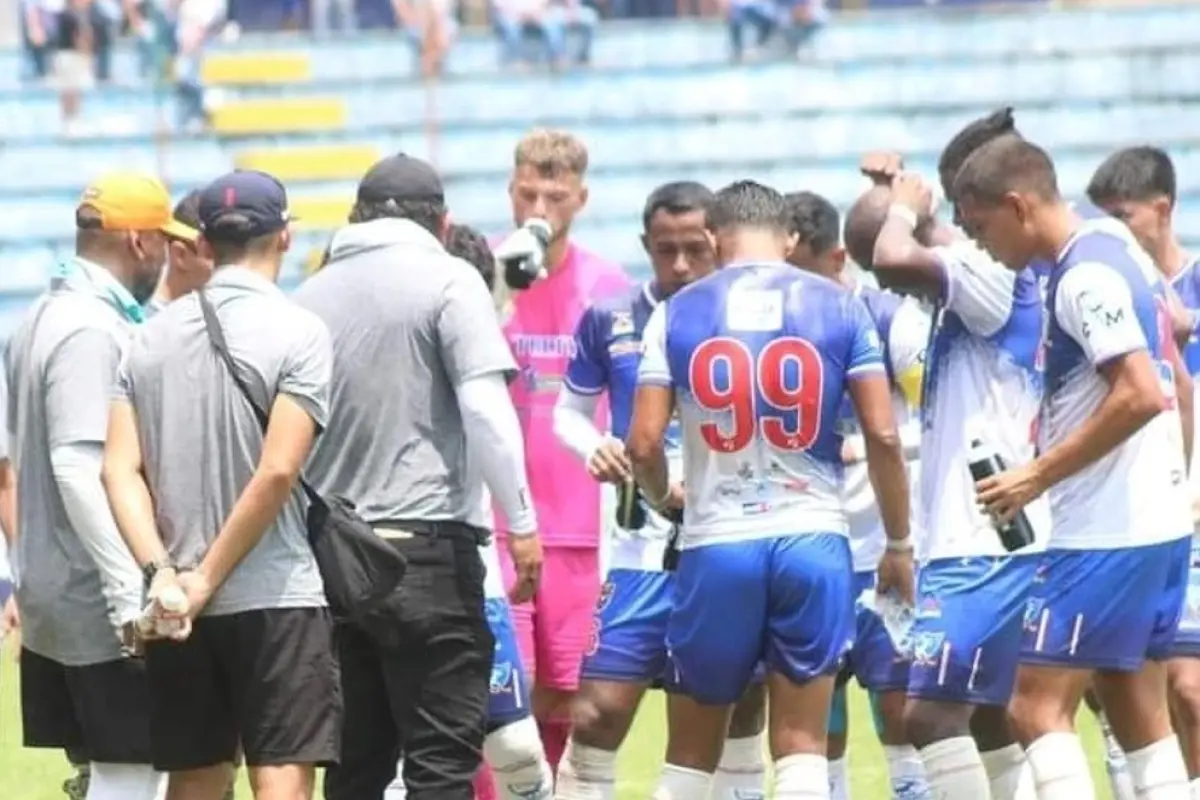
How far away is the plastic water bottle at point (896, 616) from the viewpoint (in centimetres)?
879

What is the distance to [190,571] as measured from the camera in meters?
7.34

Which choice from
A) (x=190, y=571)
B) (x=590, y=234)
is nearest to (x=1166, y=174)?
(x=190, y=571)

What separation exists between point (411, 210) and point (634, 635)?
1.74 m

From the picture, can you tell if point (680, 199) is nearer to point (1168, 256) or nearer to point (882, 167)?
point (882, 167)

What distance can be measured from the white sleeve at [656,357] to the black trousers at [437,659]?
0.71m

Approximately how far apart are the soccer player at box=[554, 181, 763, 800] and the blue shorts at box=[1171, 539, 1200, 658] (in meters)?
1.46

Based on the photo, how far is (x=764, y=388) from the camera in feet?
27.1

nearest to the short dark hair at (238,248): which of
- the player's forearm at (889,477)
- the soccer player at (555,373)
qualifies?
the player's forearm at (889,477)

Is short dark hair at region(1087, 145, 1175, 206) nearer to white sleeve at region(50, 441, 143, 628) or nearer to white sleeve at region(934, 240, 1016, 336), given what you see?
white sleeve at region(934, 240, 1016, 336)

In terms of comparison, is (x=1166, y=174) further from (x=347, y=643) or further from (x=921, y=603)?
(x=347, y=643)

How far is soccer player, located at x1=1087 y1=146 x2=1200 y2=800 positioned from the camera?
9062 millimetres

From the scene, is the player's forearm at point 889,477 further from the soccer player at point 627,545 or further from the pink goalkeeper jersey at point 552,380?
the pink goalkeeper jersey at point 552,380

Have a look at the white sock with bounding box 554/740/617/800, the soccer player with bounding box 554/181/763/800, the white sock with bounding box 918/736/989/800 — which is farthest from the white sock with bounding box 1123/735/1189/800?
the white sock with bounding box 554/740/617/800

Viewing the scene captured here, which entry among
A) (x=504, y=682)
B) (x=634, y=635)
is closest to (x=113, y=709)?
(x=504, y=682)
